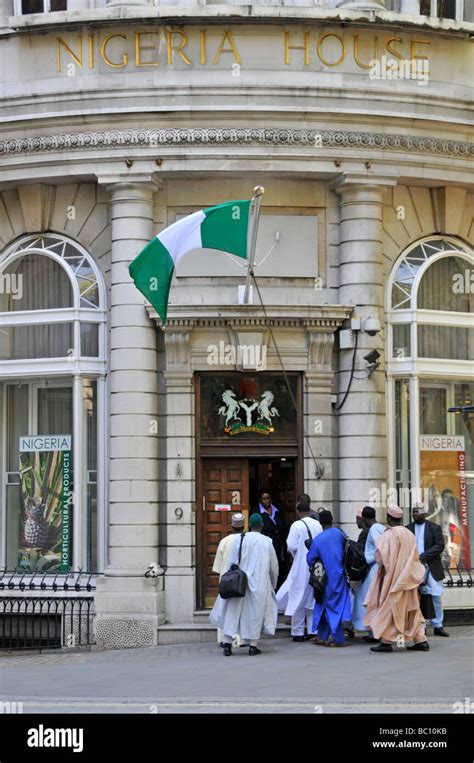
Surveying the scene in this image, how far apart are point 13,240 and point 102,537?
4863mm

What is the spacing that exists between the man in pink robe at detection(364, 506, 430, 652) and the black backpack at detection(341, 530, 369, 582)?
60 centimetres

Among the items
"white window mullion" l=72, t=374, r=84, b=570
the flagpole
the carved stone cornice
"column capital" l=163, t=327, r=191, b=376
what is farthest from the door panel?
the flagpole

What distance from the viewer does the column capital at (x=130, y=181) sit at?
1995 cm

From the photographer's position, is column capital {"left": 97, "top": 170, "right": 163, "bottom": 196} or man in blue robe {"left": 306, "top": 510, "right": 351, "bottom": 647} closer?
man in blue robe {"left": 306, "top": 510, "right": 351, "bottom": 647}

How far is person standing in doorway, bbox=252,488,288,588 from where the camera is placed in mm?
20453

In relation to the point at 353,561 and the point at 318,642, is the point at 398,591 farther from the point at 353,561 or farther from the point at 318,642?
the point at 318,642

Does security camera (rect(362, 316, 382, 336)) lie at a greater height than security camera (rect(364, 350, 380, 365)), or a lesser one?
greater

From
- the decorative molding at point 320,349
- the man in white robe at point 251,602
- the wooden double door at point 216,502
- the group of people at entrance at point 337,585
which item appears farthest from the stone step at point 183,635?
the decorative molding at point 320,349

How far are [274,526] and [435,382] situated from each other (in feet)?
11.4

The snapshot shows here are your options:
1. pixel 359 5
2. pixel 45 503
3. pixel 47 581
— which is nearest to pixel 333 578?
pixel 47 581

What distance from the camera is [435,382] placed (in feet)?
70.2

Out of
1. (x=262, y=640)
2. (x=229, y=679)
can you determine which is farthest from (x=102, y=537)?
(x=229, y=679)

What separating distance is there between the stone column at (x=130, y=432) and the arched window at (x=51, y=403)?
556 millimetres

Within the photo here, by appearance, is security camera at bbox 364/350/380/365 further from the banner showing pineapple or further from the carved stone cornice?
the banner showing pineapple
